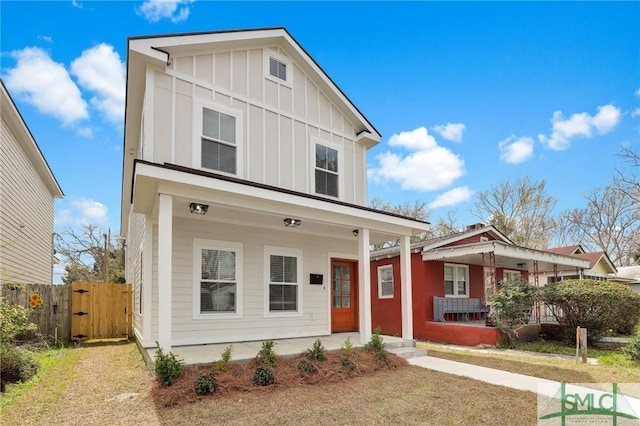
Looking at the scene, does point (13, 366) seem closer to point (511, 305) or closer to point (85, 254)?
point (511, 305)

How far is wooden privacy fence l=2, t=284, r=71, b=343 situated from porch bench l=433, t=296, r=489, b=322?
11067 mm

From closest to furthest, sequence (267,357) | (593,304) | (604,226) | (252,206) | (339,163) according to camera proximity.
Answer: (267,357) < (252,206) < (593,304) < (339,163) < (604,226)

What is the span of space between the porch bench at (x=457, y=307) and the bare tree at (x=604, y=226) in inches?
844

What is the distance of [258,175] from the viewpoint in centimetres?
902

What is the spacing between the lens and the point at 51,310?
418 inches

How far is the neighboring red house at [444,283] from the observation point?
12.3 m

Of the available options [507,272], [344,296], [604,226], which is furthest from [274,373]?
[604,226]

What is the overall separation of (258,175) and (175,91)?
7.97ft

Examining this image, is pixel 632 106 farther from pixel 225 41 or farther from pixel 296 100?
pixel 225 41

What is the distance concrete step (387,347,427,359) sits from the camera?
8547mm

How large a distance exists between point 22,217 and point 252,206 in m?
9.23

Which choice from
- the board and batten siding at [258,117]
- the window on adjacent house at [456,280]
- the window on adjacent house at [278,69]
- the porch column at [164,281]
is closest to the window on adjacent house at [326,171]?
the board and batten siding at [258,117]

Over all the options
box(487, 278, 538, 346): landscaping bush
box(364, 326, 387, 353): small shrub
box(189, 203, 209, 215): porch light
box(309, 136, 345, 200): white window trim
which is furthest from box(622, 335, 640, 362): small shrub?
box(189, 203, 209, 215): porch light

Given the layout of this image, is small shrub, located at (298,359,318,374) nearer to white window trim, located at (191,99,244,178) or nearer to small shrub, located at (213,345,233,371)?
small shrub, located at (213,345,233,371)
